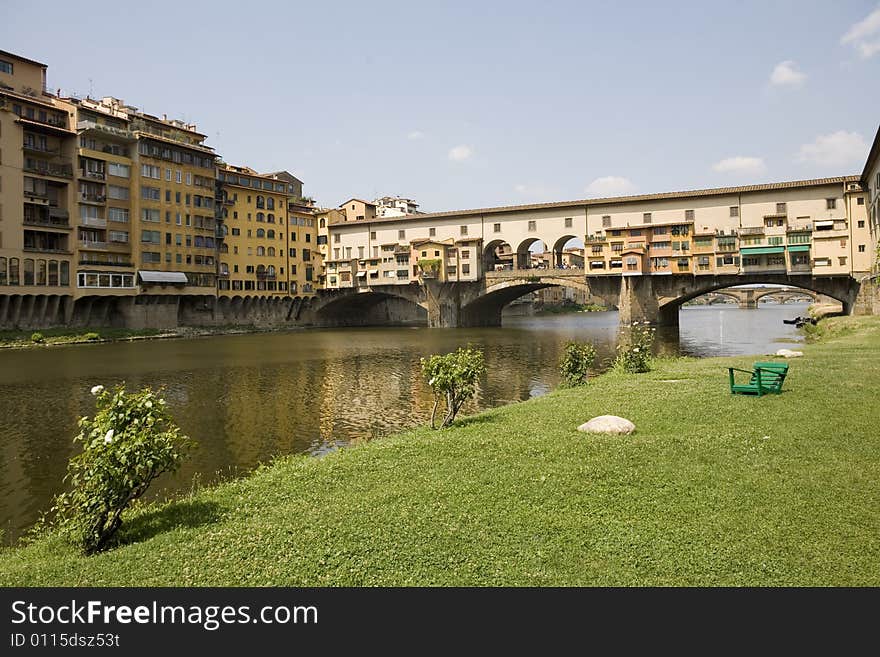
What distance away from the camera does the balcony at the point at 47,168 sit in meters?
62.2

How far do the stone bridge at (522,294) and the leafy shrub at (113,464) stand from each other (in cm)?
6992

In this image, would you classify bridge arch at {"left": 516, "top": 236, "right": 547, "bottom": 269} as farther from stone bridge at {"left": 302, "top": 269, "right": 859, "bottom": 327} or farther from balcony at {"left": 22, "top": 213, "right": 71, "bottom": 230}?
balcony at {"left": 22, "top": 213, "right": 71, "bottom": 230}

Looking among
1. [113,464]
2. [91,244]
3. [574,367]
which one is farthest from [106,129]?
[113,464]

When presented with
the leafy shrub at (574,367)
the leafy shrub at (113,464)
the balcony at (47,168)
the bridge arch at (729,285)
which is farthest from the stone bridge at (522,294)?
the leafy shrub at (113,464)

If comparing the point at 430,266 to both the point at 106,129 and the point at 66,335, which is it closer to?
the point at 106,129

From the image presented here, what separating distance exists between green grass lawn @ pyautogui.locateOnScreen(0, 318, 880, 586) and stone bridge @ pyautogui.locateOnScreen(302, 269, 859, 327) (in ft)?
196

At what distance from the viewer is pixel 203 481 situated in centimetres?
1573

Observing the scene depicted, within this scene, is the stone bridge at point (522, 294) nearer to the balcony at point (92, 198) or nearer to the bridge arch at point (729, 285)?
the bridge arch at point (729, 285)

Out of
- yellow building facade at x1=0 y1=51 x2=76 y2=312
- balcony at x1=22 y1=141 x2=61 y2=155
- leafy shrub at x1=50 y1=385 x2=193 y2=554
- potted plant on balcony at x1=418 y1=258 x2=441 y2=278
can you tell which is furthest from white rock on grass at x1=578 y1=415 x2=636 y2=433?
potted plant on balcony at x1=418 y1=258 x2=441 y2=278

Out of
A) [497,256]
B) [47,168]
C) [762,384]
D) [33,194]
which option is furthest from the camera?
[497,256]

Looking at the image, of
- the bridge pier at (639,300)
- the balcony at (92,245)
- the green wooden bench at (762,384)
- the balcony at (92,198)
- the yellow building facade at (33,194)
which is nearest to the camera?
the green wooden bench at (762,384)

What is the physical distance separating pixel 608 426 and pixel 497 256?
82.1m

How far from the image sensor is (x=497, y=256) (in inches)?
3752

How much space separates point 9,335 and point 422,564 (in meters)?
63.6
